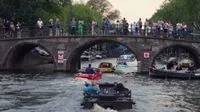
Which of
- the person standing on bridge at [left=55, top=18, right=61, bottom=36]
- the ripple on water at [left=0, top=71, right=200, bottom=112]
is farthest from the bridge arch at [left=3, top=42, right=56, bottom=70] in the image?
the ripple on water at [left=0, top=71, right=200, bottom=112]

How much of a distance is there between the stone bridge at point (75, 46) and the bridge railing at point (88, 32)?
455mm

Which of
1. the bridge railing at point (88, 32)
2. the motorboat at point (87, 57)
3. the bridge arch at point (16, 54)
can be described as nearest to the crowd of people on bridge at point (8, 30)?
the bridge railing at point (88, 32)

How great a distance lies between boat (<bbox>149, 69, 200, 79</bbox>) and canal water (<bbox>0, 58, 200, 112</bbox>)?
88 centimetres

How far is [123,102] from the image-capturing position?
3766cm

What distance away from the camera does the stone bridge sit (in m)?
65.7

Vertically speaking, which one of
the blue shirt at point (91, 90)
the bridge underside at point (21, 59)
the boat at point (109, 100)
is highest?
the bridge underside at point (21, 59)

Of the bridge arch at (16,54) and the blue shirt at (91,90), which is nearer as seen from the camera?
the blue shirt at (91,90)

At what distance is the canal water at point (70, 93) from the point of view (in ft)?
132

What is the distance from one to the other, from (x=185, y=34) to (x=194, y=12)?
2281 cm

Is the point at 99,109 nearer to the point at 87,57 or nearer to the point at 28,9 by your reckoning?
the point at 28,9

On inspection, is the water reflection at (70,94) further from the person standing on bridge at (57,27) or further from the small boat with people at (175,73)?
the person standing on bridge at (57,27)

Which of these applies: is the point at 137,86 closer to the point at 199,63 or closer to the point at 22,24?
the point at 199,63

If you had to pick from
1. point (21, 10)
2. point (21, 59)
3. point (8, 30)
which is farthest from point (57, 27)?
point (21, 10)

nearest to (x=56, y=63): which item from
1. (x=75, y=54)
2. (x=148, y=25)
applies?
(x=75, y=54)
